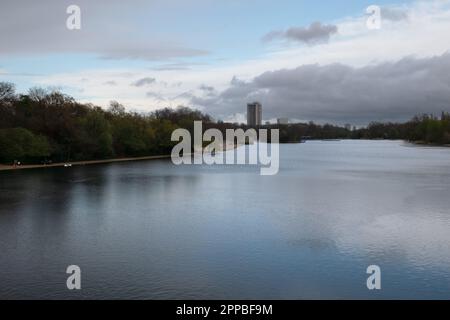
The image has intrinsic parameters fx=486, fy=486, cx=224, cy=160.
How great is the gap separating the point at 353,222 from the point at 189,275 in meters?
11.5

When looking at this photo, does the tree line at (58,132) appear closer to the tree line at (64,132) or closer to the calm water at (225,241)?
the tree line at (64,132)

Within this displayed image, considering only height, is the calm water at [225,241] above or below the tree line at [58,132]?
below

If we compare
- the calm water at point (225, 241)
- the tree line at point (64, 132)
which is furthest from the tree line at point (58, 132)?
the calm water at point (225, 241)

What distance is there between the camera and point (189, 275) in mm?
15484

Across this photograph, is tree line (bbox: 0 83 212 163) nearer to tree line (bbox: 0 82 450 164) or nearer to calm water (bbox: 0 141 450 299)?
tree line (bbox: 0 82 450 164)

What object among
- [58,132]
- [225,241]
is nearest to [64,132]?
[58,132]

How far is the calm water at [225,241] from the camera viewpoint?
14555 millimetres

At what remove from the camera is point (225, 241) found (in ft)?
66.1

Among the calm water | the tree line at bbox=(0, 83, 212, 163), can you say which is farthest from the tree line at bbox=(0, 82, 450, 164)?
the calm water

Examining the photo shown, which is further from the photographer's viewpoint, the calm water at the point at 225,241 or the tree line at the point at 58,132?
the tree line at the point at 58,132

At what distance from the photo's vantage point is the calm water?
1455 cm

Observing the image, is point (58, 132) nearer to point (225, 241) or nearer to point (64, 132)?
point (64, 132)

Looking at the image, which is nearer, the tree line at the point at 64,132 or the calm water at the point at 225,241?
the calm water at the point at 225,241
